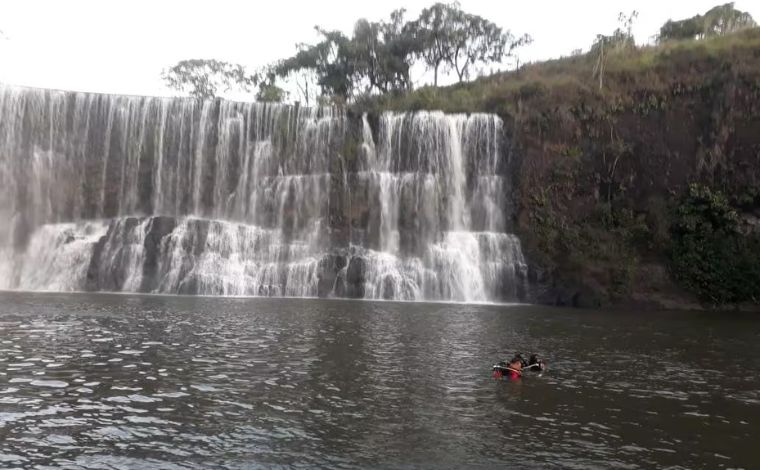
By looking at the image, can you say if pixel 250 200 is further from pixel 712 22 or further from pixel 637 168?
pixel 712 22

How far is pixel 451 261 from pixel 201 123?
67.0 ft

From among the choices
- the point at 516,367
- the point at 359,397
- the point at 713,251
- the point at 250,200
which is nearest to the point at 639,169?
the point at 713,251

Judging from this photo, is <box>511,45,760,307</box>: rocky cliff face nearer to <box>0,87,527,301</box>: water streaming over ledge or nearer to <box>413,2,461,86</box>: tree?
<box>0,87,527,301</box>: water streaming over ledge

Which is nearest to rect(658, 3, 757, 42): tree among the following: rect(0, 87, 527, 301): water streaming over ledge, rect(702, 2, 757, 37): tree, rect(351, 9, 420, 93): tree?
rect(702, 2, 757, 37): tree

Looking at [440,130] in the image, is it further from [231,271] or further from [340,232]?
[231,271]

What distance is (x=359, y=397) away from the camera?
11594 millimetres

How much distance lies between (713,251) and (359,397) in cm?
3079

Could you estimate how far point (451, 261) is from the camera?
38250 millimetres

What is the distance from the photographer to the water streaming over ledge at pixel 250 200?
37.6m

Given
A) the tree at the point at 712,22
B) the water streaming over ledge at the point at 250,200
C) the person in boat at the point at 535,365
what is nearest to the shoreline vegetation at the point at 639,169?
the water streaming over ledge at the point at 250,200

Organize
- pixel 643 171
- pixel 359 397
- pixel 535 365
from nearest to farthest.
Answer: pixel 359 397 < pixel 535 365 < pixel 643 171

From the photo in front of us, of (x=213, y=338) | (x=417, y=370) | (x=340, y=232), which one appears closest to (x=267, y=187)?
(x=340, y=232)

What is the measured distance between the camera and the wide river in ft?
28.5

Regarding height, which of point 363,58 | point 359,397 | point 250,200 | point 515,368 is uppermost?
point 363,58
